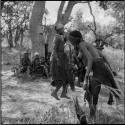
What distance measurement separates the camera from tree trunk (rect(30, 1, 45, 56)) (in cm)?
1229

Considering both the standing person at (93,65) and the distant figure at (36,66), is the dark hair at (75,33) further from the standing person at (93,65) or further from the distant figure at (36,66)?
the distant figure at (36,66)

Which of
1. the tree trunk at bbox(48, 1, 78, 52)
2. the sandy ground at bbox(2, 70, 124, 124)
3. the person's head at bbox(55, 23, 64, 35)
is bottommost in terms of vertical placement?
the sandy ground at bbox(2, 70, 124, 124)

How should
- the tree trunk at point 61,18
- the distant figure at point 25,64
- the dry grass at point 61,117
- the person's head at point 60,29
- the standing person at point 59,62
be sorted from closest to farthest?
the dry grass at point 61,117 < the person's head at point 60,29 < the standing person at point 59,62 < the distant figure at point 25,64 < the tree trunk at point 61,18

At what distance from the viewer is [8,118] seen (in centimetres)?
625

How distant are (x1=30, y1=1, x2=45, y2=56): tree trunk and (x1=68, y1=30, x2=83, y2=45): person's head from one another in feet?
25.3

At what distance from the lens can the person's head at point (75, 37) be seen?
15.1ft

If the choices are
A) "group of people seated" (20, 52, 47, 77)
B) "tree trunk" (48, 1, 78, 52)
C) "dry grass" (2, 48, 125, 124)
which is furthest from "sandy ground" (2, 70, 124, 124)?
"tree trunk" (48, 1, 78, 52)

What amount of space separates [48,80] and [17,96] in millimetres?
2894

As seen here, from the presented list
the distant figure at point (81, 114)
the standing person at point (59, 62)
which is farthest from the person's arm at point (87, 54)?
the distant figure at point (81, 114)

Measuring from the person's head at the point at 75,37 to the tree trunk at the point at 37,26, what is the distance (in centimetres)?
770

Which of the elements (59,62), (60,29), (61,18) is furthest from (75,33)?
(61,18)

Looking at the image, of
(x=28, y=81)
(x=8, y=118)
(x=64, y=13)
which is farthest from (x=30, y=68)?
(x=8, y=118)

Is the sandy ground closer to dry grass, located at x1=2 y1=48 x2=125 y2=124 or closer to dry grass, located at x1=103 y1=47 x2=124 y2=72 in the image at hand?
dry grass, located at x1=2 y1=48 x2=125 y2=124

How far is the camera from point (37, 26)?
12445 millimetres
